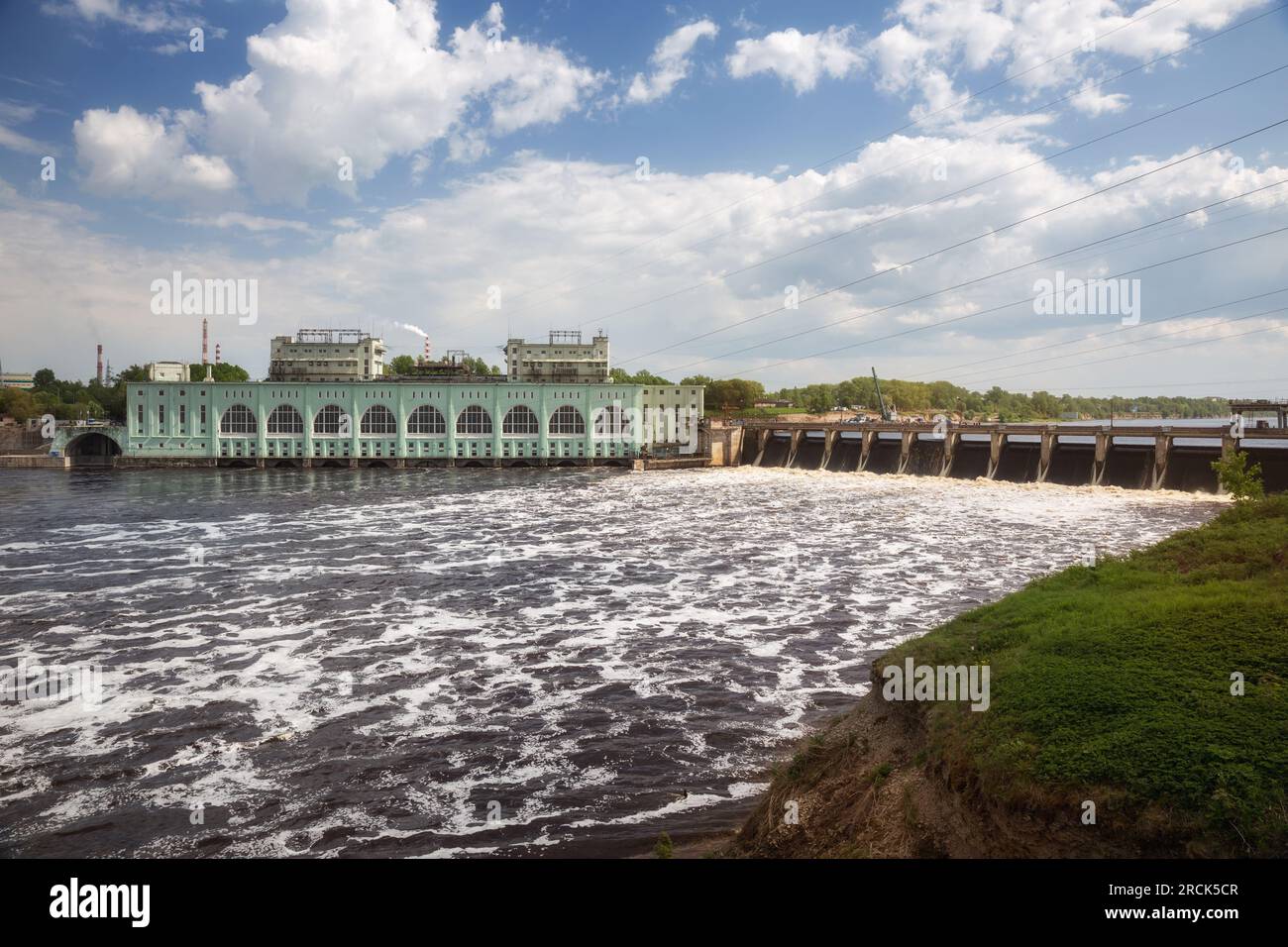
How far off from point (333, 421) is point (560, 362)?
81.1ft

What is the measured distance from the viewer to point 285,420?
Result: 8112cm

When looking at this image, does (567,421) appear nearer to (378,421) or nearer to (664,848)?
(378,421)

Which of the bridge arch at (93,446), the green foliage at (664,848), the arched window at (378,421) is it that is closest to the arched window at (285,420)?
the arched window at (378,421)

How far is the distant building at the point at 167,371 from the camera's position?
270ft

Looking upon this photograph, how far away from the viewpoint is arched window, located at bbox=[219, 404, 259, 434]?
262 feet

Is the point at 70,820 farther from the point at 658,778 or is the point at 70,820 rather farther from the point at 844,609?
the point at 844,609

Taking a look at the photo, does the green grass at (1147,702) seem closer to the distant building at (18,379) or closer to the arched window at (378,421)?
the arched window at (378,421)

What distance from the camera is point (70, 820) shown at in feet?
33.1

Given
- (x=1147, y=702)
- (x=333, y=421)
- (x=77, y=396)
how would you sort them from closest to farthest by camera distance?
(x=1147, y=702)
(x=333, y=421)
(x=77, y=396)

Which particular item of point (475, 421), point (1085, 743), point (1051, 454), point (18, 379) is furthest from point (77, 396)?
point (1085, 743)

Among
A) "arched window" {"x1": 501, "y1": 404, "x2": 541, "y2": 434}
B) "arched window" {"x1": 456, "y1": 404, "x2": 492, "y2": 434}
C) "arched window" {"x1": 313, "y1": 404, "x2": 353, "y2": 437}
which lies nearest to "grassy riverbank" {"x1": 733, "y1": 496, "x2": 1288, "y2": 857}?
"arched window" {"x1": 501, "y1": 404, "x2": 541, "y2": 434}

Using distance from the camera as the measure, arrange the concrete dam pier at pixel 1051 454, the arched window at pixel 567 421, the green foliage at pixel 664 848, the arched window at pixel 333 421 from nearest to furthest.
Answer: the green foliage at pixel 664 848 → the concrete dam pier at pixel 1051 454 → the arched window at pixel 333 421 → the arched window at pixel 567 421

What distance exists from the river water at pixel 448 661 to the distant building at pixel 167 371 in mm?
48931
